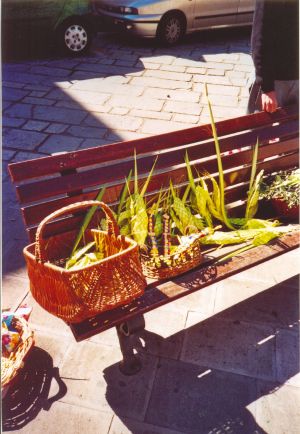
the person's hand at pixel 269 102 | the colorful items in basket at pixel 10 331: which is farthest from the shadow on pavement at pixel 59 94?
the person's hand at pixel 269 102

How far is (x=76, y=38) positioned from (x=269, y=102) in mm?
5933

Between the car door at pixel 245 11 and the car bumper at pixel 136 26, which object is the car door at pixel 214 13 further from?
the car bumper at pixel 136 26

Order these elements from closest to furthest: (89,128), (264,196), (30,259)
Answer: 1. (30,259)
2. (264,196)
3. (89,128)

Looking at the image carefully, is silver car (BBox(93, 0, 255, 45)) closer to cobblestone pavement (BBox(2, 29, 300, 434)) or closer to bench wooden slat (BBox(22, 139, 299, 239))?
cobblestone pavement (BBox(2, 29, 300, 434))

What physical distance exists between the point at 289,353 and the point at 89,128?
3785mm

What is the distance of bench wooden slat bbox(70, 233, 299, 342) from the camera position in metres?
2.16

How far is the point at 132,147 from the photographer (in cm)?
258

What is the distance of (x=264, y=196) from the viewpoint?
304 cm

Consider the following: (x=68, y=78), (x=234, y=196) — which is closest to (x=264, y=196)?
(x=234, y=196)

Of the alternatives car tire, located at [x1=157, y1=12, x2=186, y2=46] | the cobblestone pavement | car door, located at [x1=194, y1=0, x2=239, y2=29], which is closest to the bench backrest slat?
the cobblestone pavement

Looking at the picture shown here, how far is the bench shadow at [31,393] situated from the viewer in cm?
233

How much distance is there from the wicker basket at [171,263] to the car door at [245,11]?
27.0 feet

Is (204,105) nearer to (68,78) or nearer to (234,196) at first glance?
(68,78)

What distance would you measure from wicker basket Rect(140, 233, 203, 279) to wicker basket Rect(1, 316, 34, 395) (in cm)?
75
